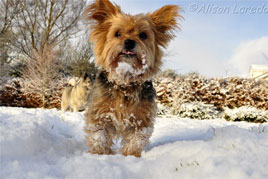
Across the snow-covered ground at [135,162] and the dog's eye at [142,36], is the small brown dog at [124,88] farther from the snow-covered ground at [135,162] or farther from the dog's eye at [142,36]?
the snow-covered ground at [135,162]

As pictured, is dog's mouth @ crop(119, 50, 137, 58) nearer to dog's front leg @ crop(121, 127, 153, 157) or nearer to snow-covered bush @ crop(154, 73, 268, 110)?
dog's front leg @ crop(121, 127, 153, 157)

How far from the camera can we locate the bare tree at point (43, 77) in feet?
60.7

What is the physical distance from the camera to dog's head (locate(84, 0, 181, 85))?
3.59 metres

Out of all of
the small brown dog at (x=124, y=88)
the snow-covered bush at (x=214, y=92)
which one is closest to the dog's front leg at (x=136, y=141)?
the small brown dog at (x=124, y=88)

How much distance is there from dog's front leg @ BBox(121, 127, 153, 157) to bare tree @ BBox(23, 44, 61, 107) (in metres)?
16.0

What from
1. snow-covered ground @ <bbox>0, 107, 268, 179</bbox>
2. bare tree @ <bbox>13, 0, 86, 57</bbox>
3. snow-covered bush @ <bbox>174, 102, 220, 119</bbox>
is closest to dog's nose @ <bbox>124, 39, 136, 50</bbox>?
snow-covered ground @ <bbox>0, 107, 268, 179</bbox>

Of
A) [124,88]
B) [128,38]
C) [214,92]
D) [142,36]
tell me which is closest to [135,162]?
[124,88]

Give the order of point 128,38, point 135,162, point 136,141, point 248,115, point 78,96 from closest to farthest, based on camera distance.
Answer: point 135,162, point 128,38, point 136,141, point 248,115, point 78,96

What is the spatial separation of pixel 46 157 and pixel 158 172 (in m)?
1.38

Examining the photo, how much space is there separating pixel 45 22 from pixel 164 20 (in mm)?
27566

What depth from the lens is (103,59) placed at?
12.6 feet

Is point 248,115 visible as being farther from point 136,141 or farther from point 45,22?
point 45,22

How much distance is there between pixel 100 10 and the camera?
13.4ft

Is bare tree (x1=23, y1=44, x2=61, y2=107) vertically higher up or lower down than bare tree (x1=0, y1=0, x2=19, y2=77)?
lower down
